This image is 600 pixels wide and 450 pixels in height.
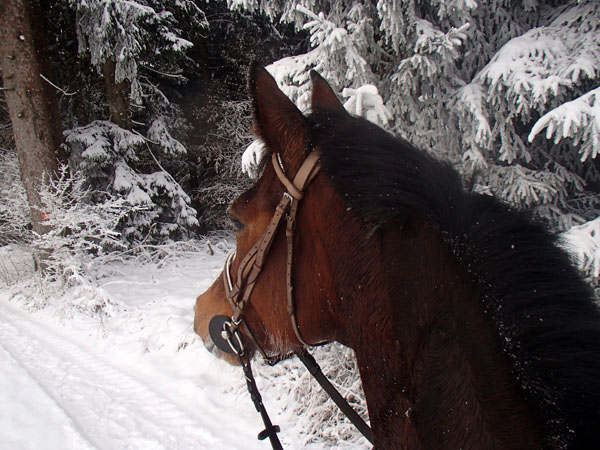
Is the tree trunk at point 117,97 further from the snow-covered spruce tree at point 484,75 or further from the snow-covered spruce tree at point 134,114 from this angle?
the snow-covered spruce tree at point 484,75

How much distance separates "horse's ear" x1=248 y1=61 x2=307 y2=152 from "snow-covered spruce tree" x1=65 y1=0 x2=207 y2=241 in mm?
8233

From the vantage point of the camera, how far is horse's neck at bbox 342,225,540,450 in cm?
106

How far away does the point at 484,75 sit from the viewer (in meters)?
3.50

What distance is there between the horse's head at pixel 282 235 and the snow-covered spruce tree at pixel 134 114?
8.01m

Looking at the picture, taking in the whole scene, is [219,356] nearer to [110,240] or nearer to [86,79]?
[110,240]

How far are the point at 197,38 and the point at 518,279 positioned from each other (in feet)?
50.1

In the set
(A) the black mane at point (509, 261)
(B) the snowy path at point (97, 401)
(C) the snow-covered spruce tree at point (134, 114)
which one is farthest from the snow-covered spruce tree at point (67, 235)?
(A) the black mane at point (509, 261)

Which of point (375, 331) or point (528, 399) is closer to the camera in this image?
point (528, 399)

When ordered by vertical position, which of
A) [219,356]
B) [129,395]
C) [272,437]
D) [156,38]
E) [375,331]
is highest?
[156,38]

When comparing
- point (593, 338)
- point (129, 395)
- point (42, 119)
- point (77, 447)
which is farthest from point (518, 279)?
point (42, 119)

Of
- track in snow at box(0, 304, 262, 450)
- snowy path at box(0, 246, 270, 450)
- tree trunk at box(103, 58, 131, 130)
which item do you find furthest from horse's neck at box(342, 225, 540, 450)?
tree trunk at box(103, 58, 131, 130)

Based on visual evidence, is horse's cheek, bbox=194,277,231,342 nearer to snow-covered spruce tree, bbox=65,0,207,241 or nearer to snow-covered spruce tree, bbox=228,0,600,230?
snow-covered spruce tree, bbox=228,0,600,230

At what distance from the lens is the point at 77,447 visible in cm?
360

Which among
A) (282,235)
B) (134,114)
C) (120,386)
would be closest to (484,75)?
(282,235)
